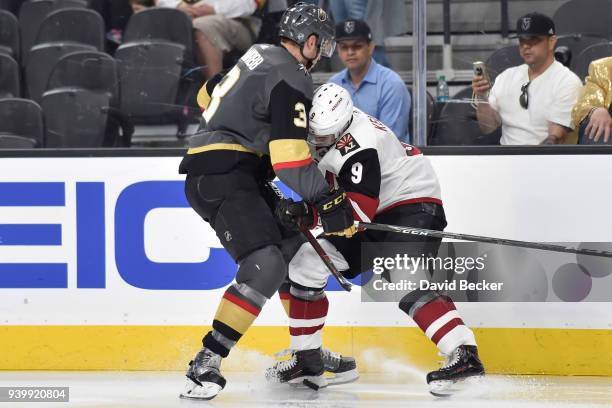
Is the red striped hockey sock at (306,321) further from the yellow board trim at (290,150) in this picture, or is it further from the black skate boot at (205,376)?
the yellow board trim at (290,150)

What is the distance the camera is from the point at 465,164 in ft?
14.7

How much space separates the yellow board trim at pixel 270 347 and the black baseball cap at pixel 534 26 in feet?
3.90

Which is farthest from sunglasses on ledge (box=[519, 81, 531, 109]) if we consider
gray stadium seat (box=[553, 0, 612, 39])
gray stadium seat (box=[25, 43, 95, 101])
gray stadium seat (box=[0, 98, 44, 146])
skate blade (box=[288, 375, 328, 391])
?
gray stadium seat (box=[0, 98, 44, 146])

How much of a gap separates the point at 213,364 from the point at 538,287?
1429 millimetres

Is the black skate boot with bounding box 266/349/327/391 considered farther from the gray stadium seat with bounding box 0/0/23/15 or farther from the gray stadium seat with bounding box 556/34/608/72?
the gray stadium seat with bounding box 0/0/23/15

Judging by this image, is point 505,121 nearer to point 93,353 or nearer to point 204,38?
point 204,38

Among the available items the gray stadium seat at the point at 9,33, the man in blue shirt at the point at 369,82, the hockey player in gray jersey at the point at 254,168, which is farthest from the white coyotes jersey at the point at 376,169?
the gray stadium seat at the point at 9,33

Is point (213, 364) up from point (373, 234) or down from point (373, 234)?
down

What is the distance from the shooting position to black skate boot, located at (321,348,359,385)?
425cm

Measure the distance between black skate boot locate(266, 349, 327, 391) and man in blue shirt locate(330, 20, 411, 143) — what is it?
101 cm

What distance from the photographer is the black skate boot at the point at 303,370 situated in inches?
161

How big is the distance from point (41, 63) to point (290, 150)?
155 centimetres

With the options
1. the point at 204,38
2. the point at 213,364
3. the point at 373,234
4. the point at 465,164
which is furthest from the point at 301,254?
the point at 204,38

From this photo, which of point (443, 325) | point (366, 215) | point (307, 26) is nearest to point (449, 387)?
point (443, 325)
